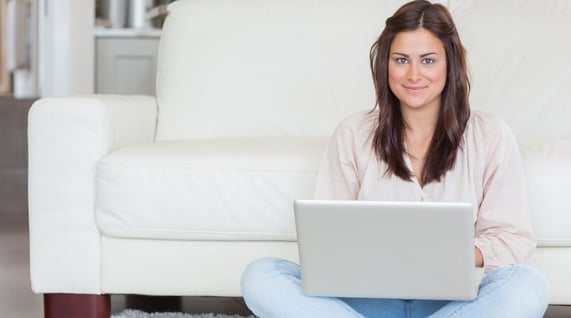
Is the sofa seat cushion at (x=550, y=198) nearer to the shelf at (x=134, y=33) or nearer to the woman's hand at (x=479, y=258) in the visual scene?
the woman's hand at (x=479, y=258)

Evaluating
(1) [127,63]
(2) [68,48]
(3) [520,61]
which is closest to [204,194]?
(3) [520,61]

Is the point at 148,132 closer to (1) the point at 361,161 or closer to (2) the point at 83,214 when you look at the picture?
(2) the point at 83,214

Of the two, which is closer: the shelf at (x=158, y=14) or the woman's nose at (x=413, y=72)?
the woman's nose at (x=413, y=72)

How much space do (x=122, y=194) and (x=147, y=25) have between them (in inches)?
99.9

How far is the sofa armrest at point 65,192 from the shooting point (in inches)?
88.9

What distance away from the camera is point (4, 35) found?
7.43 m

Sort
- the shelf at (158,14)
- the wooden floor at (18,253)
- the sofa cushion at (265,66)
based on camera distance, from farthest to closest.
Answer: the shelf at (158,14), the sofa cushion at (265,66), the wooden floor at (18,253)

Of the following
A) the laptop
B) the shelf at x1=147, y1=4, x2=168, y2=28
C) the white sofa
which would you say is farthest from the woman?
the shelf at x1=147, y1=4, x2=168, y2=28

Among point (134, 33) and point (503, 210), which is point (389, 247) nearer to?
point (503, 210)

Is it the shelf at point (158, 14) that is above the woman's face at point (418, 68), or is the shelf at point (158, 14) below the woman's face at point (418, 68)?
below

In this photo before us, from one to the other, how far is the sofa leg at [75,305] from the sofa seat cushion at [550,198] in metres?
0.98

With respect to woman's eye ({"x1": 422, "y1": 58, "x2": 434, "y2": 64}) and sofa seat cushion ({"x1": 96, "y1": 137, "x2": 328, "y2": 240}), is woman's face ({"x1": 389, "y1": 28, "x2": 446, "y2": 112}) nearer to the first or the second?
woman's eye ({"x1": 422, "y1": 58, "x2": 434, "y2": 64})

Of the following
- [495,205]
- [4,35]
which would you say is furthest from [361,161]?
[4,35]

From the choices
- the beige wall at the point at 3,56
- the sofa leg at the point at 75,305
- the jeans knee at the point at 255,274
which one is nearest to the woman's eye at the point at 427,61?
the jeans knee at the point at 255,274
